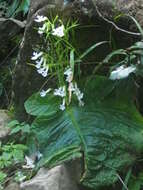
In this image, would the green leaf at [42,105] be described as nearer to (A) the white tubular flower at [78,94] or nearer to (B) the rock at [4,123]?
(A) the white tubular flower at [78,94]

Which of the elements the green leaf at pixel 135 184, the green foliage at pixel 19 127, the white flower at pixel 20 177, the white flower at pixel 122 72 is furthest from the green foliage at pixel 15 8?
the green leaf at pixel 135 184

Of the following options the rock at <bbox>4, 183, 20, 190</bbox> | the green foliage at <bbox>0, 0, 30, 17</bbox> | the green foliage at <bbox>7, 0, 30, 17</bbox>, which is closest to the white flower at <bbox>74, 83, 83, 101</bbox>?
the rock at <bbox>4, 183, 20, 190</bbox>

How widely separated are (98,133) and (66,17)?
753 millimetres

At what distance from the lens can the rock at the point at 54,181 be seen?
2424mm

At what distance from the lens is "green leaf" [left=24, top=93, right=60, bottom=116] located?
8.85ft

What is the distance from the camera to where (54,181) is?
2.44 meters

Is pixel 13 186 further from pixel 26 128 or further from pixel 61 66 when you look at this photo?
pixel 61 66

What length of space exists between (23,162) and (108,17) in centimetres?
97

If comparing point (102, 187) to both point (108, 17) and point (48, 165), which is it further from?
point (108, 17)

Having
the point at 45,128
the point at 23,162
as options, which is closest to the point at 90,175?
the point at 45,128

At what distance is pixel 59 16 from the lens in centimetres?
289

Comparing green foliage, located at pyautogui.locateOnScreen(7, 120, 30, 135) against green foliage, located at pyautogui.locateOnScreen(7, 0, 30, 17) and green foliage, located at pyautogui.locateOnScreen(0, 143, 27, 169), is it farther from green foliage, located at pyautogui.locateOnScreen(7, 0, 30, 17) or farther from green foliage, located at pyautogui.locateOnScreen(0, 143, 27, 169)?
green foliage, located at pyautogui.locateOnScreen(7, 0, 30, 17)

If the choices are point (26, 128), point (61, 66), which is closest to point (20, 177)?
point (26, 128)

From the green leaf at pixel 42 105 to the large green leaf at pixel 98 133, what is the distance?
29 mm
